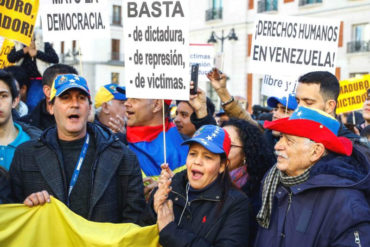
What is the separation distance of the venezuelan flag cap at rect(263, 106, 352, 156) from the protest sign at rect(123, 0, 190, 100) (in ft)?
3.45

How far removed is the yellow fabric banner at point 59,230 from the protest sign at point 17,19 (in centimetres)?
270

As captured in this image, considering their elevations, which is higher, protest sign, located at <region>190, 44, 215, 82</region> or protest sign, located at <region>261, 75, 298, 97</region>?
protest sign, located at <region>190, 44, 215, 82</region>

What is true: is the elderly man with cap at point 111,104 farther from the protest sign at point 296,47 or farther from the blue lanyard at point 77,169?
the blue lanyard at point 77,169

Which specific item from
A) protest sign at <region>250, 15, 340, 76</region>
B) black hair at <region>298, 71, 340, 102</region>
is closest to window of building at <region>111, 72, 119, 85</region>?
protest sign at <region>250, 15, 340, 76</region>

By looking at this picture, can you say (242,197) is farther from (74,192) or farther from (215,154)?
(74,192)

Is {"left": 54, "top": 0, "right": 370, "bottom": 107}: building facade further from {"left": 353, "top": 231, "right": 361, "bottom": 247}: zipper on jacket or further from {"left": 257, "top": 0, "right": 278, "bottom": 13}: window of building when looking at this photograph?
{"left": 353, "top": 231, "right": 361, "bottom": 247}: zipper on jacket

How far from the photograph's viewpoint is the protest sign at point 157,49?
3863 millimetres

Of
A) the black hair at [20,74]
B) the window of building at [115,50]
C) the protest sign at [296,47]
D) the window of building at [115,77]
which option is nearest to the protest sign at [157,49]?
the protest sign at [296,47]

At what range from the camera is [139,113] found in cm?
437

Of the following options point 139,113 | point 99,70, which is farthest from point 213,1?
point 139,113

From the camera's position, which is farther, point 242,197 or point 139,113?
point 139,113

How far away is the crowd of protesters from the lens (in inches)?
111

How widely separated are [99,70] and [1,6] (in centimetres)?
4409

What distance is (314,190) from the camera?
9.44 ft
